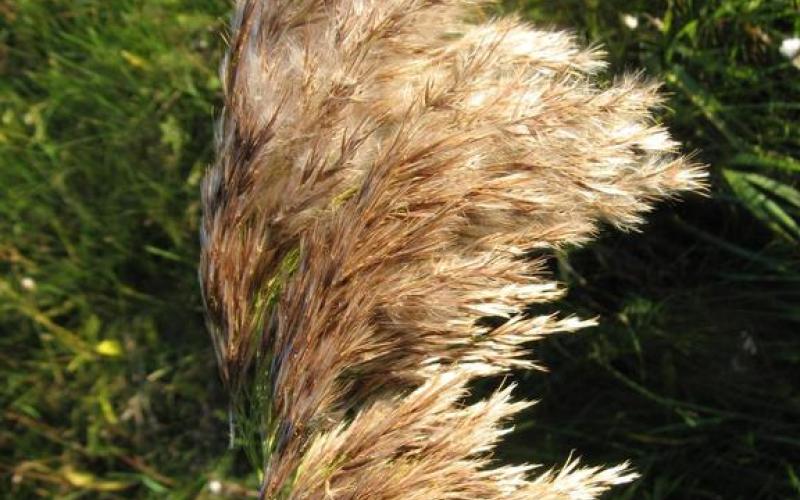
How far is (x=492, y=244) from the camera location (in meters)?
1.42

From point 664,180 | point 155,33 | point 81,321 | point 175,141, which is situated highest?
point 664,180

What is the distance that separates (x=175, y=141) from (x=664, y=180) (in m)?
1.27

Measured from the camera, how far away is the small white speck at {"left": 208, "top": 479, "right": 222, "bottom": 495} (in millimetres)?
2256

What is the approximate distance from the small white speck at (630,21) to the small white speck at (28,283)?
149 cm

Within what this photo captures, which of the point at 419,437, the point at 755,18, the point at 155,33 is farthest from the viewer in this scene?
the point at 155,33

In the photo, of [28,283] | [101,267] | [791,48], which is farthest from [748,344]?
[28,283]

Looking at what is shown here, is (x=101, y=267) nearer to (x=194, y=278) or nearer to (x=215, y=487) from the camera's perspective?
(x=194, y=278)

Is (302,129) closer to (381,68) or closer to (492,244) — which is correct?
(381,68)

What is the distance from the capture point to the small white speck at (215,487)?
226 centimetres

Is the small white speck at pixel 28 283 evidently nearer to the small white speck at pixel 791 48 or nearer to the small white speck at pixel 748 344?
the small white speck at pixel 748 344

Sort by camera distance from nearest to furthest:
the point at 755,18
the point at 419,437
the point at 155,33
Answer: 1. the point at 419,437
2. the point at 755,18
3. the point at 155,33

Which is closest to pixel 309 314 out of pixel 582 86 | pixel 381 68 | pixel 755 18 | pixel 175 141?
pixel 381 68

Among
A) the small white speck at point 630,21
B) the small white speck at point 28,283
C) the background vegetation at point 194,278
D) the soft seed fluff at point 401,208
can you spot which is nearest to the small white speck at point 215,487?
the background vegetation at point 194,278

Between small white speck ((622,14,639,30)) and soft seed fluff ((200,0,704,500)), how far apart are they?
698mm
